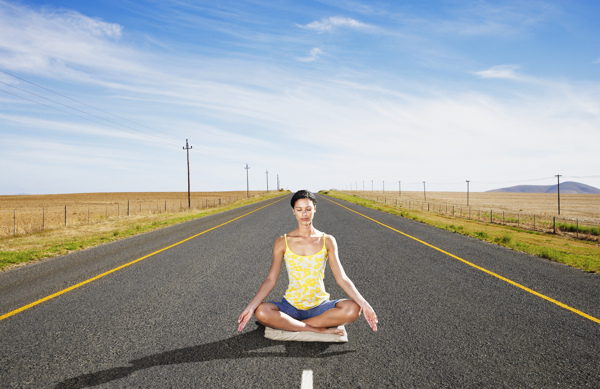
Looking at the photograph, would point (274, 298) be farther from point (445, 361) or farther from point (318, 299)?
point (445, 361)

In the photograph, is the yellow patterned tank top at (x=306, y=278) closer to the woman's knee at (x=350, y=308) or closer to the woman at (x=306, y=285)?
the woman at (x=306, y=285)

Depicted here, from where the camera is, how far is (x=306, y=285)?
381 centimetres

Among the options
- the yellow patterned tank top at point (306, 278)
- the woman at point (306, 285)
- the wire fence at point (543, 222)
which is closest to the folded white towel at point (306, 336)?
the woman at point (306, 285)

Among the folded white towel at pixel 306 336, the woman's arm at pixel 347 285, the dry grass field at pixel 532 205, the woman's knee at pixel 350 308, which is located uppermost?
the woman's arm at pixel 347 285

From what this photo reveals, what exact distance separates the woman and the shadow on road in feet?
0.70

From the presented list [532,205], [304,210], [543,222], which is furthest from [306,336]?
[532,205]

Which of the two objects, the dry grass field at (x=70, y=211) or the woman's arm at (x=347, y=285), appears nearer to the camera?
the woman's arm at (x=347, y=285)

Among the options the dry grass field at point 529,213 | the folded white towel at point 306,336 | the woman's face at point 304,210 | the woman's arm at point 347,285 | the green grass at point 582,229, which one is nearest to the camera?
the woman's arm at point 347,285

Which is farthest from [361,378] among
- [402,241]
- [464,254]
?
[402,241]

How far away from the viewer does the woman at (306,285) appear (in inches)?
143

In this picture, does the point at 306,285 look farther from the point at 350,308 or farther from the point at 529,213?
the point at 529,213

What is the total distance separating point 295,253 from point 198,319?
196cm

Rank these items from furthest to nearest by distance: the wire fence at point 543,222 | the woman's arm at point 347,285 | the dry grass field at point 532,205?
the dry grass field at point 532,205 < the wire fence at point 543,222 < the woman's arm at point 347,285

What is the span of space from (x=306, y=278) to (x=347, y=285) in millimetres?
480
